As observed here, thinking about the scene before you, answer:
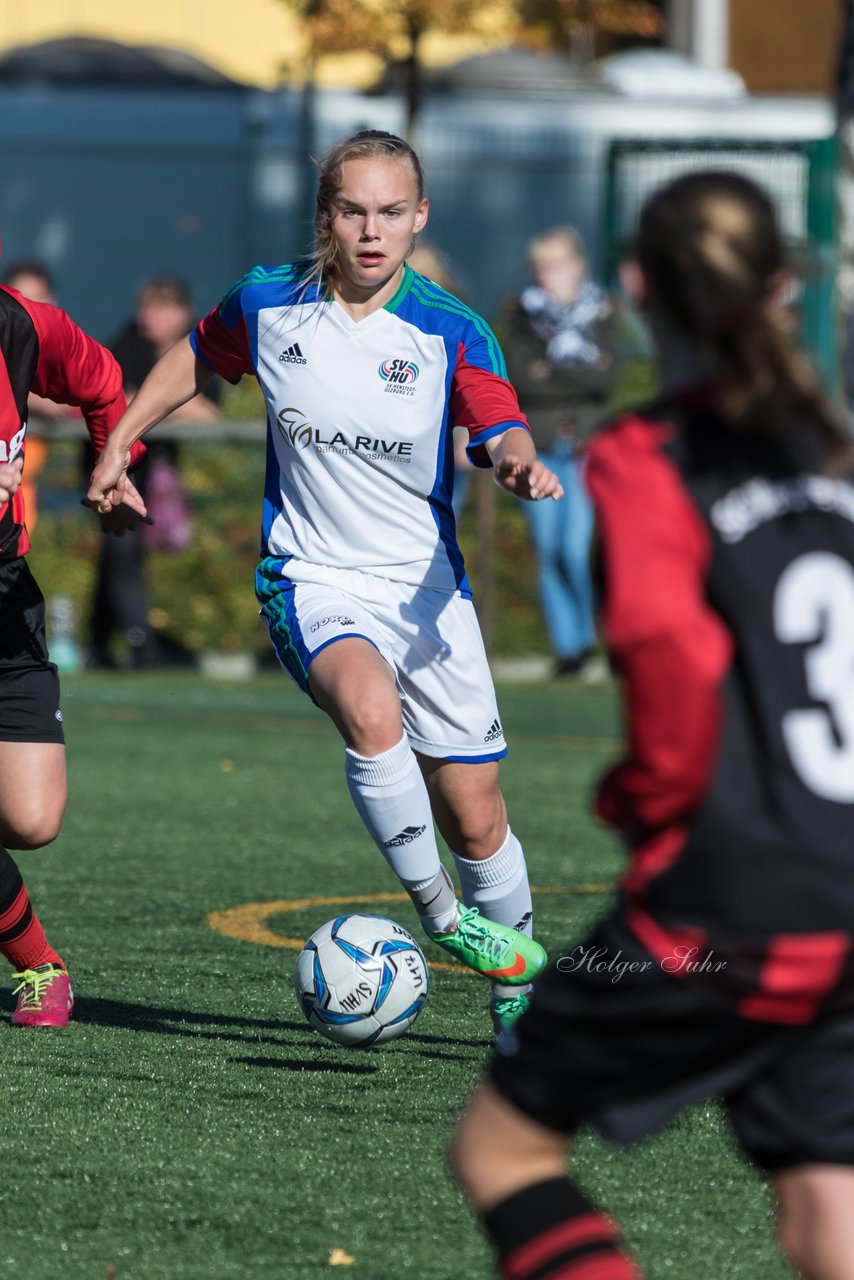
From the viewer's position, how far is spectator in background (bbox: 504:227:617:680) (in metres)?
12.7

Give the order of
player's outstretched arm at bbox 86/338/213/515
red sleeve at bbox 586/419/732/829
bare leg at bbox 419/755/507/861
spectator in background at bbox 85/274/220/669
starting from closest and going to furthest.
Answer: red sleeve at bbox 586/419/732/829 < player's outstretched arm at bbox 86/338/213/515 < bare leg at bbox 419/755/507/861 < spectator in background at bbox 85/274/220/669

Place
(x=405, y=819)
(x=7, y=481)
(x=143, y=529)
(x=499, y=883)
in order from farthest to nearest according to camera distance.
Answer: (x=143, y=529) → (x=499, y=883) → (x=405, y=819) → (x=7, y=481)

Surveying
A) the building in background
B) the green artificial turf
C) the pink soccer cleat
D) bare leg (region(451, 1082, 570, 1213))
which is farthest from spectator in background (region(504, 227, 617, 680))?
the building in background

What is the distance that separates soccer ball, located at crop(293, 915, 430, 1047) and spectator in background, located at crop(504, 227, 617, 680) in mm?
7917

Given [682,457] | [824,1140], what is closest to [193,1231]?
[824,1140]

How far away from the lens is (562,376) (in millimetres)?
12797

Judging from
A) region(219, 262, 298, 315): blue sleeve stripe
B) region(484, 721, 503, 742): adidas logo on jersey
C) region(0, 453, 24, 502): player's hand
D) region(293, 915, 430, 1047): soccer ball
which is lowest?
region(293, 915, 430, 1047): soccer ball

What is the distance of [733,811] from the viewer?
258 centimetres

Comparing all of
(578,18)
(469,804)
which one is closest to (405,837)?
(469,804)

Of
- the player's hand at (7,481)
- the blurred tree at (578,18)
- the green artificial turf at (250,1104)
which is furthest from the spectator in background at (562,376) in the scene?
the blurred tree at (578,18)

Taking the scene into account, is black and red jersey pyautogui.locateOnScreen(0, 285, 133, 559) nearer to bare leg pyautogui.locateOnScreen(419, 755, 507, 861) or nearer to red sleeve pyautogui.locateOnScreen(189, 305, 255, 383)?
red sleeve pyautogui.locateOnScreen(189, 305, 255, 383)

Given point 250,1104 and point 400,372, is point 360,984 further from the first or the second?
point 400,372

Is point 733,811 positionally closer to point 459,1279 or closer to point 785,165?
point 459,1279

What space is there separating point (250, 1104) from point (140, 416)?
64.8 inches
